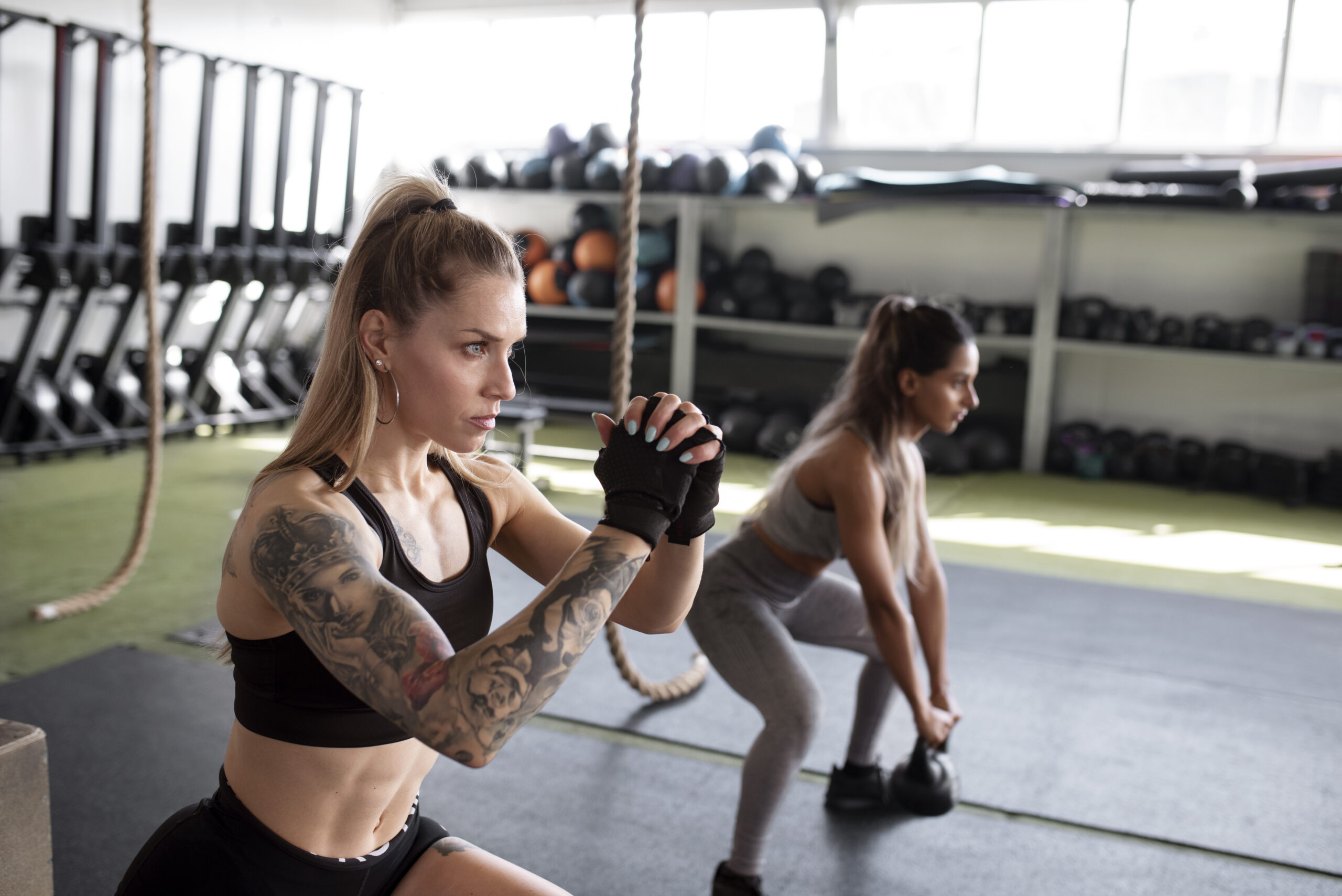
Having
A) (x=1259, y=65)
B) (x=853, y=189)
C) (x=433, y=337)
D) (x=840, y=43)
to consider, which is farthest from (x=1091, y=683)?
(x=840, y=43)

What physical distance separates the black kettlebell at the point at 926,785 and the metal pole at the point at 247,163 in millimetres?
5682

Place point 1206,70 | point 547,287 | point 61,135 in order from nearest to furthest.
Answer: point 61,135 → point 1206,70 → point 547,287

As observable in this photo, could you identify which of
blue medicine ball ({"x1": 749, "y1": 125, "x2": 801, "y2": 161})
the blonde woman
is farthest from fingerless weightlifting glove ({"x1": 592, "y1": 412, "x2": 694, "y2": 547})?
blue medicine ball ({"x1": 749, "y1": 125, "x2": 801, "y2": 161})

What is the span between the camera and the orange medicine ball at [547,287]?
27.0 ft

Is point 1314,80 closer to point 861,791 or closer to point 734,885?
point 861,791

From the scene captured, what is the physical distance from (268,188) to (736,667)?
7.37 meters

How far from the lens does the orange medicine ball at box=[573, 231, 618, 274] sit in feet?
26.6

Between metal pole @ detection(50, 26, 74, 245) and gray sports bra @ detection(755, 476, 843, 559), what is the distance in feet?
16.3

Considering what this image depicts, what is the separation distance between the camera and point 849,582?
2490 mm

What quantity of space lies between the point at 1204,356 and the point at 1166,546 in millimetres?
1804

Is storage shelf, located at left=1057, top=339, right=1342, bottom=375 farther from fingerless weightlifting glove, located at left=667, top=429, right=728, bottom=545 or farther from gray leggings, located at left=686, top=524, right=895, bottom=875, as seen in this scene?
fingerless weightlifting glove, located at left=667, top=429, right=728, bottom=545

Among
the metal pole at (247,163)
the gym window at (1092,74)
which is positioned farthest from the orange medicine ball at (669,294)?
the metal pole at (247,163)

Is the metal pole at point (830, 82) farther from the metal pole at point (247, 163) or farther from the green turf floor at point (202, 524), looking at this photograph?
the metal pole at point (247, 163)

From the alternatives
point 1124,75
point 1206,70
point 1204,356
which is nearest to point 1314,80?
point 1206,70
